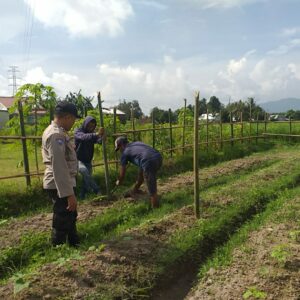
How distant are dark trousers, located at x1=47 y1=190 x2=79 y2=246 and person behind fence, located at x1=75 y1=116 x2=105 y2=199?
195cm

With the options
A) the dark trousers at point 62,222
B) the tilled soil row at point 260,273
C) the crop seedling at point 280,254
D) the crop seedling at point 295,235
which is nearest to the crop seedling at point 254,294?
the tilled soil row at point 260,273

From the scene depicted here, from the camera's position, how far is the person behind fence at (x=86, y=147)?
6.67 meters

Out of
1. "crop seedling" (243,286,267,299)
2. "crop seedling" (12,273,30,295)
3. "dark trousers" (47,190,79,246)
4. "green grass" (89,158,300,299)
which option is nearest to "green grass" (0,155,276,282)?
"dark trousers" (47,190,79,246)

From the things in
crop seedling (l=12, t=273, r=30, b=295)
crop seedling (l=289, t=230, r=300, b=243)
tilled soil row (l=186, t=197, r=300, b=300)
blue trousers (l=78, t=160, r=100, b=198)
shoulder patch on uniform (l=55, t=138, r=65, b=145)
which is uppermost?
shoulder patch on uniform (l=55, t=138, r=65, b=145)

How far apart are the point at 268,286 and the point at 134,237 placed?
1873mm

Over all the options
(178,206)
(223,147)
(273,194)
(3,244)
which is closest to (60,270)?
(3,244)

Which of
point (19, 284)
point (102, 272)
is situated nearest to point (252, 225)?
point (102, 272)

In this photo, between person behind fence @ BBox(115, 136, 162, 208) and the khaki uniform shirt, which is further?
person behind fence @ BBox(115, 136, 162, 208)

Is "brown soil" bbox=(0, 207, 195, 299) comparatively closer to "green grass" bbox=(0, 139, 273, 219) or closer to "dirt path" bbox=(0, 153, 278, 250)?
"dirt path" bbox=(0, 153, 278, 250)

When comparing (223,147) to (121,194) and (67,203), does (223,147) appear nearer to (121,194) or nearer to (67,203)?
(121,194)

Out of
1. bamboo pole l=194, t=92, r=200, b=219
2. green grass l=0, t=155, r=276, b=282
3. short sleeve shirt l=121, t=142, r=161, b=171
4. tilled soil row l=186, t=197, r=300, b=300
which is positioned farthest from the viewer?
short sleeve shirt l=121, t=142, r=161, b=171

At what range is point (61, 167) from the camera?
14.1ft

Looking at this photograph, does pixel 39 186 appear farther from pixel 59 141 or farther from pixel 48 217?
pixel 59 141

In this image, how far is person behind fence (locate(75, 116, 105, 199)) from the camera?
263 inches
